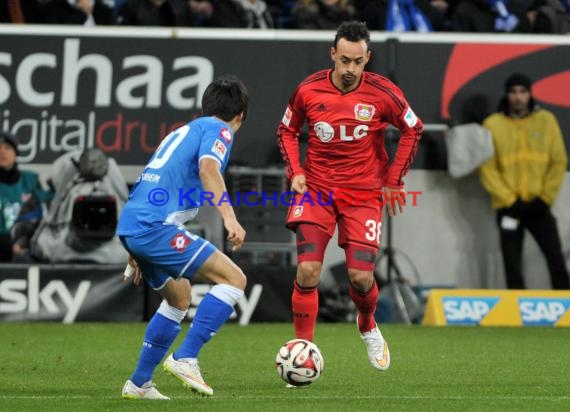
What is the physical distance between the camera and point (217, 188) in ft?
23.6

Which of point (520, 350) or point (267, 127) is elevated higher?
point (267, 127)

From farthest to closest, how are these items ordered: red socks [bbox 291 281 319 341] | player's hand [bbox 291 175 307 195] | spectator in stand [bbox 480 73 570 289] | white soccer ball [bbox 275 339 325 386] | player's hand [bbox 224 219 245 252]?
spectator in stand [bbox 480 73 570 289], player's hand [bbox 291 175 307 195], red socks [bbox 291 281 319 341], white soccer ball [bbox 275 339 325 386], player's hand [bbox 224 219 245 252]

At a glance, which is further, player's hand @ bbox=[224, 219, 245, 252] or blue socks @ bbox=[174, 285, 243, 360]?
blue socks @ bbox=[174, 285, 243, 360]

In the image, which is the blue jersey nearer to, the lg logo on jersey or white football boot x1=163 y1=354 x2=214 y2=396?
white football boot x1=163 y1=354 x2=214 y2=396

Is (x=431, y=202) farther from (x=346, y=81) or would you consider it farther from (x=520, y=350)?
(x=346, y=81)

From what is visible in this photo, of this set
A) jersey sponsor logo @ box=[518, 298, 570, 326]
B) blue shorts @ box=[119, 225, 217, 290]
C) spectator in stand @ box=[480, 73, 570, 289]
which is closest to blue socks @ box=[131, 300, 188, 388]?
blue shorts @ box=[119, 225, 217, 290]

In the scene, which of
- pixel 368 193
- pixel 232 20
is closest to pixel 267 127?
pixel 232 20

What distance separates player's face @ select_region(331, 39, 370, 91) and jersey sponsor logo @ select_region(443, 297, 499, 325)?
18.1ft

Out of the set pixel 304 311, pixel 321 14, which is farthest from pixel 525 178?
pixel 304 311

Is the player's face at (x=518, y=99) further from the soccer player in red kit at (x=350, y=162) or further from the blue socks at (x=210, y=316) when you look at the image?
the blue socks at (x=210, y=316)

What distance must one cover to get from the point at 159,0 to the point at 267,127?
6.13 ft

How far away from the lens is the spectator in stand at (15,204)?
1411cm

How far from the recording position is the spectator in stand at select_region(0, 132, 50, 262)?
14.1m

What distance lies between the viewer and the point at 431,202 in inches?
604
